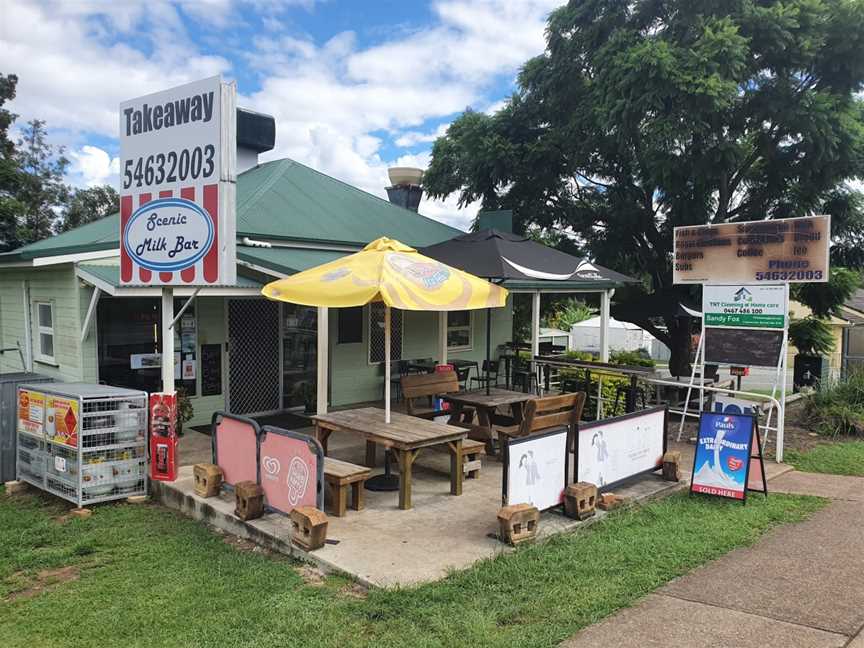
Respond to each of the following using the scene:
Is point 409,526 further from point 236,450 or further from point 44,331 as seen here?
point 44,331

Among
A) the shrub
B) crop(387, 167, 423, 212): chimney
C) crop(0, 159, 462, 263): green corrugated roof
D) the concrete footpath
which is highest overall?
crop(387, 167, 423, 212): chimney

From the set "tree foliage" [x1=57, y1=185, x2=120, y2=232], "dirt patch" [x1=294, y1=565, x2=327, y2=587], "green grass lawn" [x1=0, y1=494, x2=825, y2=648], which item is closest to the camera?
"green grass lawn" [x1=0, y1=494, x2=825, y2=648]

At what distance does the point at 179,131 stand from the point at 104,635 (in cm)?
462

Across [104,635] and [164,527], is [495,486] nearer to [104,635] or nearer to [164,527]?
[164,527]

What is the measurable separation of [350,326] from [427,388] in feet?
11.8

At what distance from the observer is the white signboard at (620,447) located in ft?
19.5

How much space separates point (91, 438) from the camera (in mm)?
6594

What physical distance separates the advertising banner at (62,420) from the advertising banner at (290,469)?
2259 millimetres

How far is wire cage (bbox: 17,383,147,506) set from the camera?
6.55m

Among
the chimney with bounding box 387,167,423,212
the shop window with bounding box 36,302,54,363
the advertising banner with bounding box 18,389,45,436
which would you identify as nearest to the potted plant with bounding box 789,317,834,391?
the chimney with bounding box 387,167,423,212

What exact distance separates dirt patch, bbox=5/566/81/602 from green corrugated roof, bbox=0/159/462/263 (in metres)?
4.48

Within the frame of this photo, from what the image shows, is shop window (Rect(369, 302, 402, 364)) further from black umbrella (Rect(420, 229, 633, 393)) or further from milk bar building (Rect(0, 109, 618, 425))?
black umbrella (Rect(420, 229, 633, 393))

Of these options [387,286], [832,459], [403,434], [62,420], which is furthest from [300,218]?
[832,459]

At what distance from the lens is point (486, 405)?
7.33 metres
